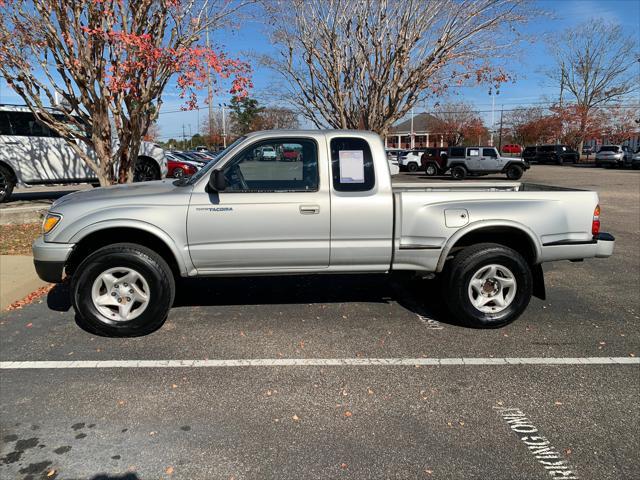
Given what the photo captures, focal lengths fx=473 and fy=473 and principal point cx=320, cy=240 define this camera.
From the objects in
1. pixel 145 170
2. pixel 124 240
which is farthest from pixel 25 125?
pixel 124 240

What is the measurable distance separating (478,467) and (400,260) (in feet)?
7.20

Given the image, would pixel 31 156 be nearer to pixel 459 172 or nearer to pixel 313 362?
pixel 313 362

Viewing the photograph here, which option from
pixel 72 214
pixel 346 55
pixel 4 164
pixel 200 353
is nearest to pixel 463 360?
pixel 200 353

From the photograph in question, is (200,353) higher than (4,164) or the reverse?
the reverse

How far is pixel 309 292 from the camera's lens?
5633mm

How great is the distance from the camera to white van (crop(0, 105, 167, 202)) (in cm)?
1078

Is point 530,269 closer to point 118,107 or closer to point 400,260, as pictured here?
point 400,260

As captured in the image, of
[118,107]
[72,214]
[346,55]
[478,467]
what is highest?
[346,55]

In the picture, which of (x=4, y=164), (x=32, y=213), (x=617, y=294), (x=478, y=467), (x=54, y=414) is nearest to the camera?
(x=478, y=467)

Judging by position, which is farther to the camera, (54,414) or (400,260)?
(400,260)

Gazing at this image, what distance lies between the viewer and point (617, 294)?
5.59 m

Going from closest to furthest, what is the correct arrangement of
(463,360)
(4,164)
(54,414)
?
1. (54,414)
2. (463,360)
3. (4,164)

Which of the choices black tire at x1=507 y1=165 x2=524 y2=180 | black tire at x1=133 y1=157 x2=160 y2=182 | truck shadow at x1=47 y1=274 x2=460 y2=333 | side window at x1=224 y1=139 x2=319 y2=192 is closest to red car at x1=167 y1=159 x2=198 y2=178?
black tire at x1=133 y1=157 x2=160 y2=182

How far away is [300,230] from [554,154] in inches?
1925
